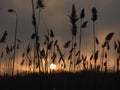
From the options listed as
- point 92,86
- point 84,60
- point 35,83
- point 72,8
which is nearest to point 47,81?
point 35,83

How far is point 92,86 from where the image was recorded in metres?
12.6

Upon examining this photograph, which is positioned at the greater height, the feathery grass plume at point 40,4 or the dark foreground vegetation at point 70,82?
the feathery grass plume at point 40,4

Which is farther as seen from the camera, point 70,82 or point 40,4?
point 70,82

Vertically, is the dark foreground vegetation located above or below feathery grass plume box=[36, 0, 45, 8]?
below

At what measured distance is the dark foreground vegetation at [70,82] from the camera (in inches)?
488

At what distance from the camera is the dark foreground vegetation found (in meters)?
12.4

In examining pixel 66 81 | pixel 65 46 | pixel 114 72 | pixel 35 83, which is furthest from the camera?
pixel 65 46

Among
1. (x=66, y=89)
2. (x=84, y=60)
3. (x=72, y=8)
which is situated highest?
(x=72, y=8)

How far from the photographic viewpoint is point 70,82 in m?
13.1

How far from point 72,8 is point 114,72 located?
304 centimetres

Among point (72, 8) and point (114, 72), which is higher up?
point (72, 8)

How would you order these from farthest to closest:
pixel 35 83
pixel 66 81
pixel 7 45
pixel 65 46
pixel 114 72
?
pixel 7 45
pixel 65 46
pixel 114 72
pixel 66 81
pixel 35 83

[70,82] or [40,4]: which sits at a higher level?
[40,4]

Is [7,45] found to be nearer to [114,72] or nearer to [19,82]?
[19,82]
